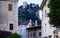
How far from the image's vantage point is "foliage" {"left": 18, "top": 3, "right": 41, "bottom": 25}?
85.7 metres

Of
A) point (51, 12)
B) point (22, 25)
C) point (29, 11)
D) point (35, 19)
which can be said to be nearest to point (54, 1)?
point (51, 12)

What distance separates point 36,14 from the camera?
89125 mm

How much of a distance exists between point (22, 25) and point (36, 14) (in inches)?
463

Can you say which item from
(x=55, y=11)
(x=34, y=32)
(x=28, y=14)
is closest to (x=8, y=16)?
(x=34, y=32)

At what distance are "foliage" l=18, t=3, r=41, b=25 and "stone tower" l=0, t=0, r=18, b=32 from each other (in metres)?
33.6

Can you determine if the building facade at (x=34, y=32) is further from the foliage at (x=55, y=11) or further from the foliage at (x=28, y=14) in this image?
the foliage at (x=55, y=11)

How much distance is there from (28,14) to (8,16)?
38986mm

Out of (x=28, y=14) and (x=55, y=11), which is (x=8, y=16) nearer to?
(x=55, y=11)

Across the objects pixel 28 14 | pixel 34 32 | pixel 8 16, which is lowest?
pixel 34 32

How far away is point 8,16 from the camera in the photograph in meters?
48.3

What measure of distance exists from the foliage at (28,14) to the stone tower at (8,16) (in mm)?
33584

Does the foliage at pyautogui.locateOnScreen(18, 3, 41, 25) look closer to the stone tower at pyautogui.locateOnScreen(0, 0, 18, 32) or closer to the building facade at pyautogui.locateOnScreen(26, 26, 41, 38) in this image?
the building facade at pyautogui.locateOnScreen(26, 26, 41, 38)

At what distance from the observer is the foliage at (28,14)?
85.7 meters

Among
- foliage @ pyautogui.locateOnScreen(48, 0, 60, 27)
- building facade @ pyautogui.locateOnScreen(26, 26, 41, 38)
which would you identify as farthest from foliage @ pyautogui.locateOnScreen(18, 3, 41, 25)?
foliage @ pyautogui.locateOnScreen(48, 0, 60, 27)
